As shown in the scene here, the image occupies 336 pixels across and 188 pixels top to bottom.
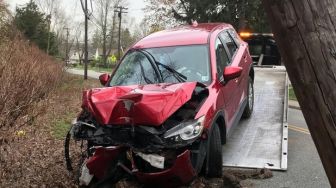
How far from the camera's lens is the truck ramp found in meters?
6.76

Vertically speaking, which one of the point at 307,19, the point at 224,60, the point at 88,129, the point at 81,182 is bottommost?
the point at 81,182

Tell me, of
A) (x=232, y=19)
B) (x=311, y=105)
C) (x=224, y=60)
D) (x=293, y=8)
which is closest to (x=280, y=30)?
(x=293, y=8)

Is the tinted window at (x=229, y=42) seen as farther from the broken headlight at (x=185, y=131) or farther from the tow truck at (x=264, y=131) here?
the broken headlight at (x=185, y=131)

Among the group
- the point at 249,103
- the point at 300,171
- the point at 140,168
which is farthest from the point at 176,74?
the point at 249,103

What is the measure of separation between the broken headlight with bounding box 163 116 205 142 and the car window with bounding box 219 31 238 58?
9.05 feet

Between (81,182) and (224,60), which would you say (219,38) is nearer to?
(224,60)

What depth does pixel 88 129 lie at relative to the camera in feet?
17.7

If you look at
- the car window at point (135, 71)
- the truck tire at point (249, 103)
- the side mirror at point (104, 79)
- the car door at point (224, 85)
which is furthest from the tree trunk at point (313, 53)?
the truck tire at point (249, 103)

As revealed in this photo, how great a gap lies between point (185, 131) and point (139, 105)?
54 centimetres

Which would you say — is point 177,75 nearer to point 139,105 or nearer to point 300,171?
point 139,105

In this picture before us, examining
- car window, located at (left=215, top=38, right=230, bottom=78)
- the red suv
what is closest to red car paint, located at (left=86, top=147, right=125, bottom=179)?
the red suv

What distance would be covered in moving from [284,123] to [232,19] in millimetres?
25296

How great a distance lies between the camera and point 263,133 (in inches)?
307

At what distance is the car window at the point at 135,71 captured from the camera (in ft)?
21.5
